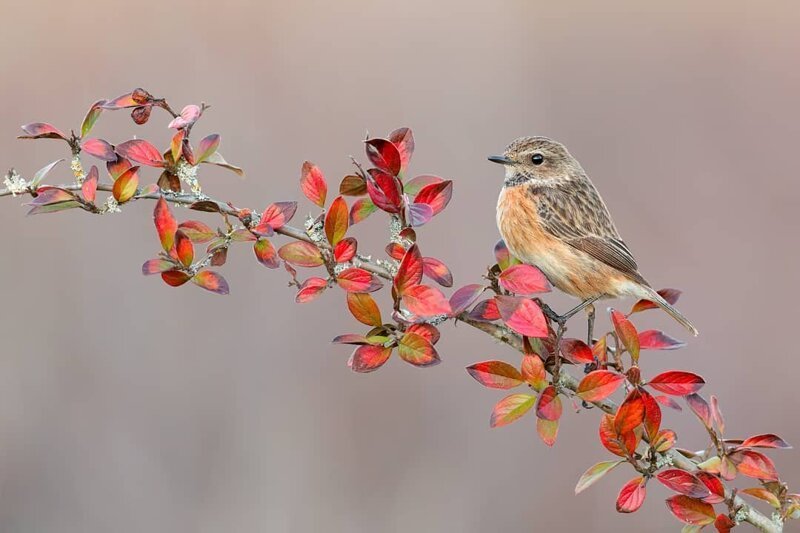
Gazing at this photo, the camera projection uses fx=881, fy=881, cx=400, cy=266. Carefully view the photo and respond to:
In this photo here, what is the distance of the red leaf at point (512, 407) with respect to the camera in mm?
2033

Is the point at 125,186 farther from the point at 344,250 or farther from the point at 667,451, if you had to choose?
the point at 667,451

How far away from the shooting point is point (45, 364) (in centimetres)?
602

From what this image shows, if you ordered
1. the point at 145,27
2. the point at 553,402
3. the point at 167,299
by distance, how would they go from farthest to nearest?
1. the point at 145,27
2. the point at 167,299
3. the point at 553,402

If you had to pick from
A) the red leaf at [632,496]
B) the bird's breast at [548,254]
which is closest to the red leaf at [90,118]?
the red leaf at [632,496]

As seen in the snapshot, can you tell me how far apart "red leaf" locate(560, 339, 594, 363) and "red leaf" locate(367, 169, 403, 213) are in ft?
1.74

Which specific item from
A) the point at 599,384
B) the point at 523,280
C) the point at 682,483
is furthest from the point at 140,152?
the point at 682,483

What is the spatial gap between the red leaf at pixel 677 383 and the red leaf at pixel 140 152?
4.42 feet

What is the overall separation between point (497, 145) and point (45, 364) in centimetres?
369

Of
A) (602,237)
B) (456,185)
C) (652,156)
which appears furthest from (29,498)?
(652,156)

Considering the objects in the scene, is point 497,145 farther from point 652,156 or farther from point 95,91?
point 95,91

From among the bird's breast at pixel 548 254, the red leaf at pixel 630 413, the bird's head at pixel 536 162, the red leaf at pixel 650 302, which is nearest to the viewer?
the red leaf at pixel 630 413

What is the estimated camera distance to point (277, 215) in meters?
2.13

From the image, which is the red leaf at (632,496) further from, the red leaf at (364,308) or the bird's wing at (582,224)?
the bird's wing at (582,224)

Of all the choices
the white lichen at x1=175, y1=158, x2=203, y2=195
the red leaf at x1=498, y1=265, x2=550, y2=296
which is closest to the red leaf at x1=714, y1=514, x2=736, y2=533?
the red leaf at x1=498, y1=265, x2=550, y2=296
